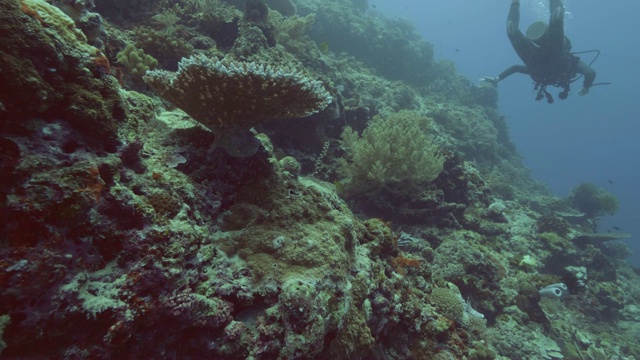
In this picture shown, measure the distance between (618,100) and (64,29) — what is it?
200 m

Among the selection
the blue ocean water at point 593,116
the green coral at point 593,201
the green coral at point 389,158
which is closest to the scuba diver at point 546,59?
the green coral at point 593,201

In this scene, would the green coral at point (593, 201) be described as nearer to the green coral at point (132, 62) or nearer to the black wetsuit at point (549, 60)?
the black wetsuit at point (549, 60)

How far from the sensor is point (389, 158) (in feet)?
21.4

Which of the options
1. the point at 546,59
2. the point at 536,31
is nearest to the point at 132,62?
the point at 546,59

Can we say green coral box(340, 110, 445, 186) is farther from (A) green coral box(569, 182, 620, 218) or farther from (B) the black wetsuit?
(A) green coral box(569, 182, 620, 218)

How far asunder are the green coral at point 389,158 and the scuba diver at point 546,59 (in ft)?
32.7

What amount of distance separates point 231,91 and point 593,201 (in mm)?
21193

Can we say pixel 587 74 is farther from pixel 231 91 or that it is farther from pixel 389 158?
pixel 231 91

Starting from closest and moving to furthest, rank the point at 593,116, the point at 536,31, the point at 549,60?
the point at 549,60
the point at 536,31
the point at 593,116

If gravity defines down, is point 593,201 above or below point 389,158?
above

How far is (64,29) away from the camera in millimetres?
1976

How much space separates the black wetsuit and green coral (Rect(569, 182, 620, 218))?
6311 millimetres

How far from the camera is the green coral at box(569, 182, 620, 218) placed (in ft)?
54.9

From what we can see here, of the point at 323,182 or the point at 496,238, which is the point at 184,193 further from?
the point at 496,238
